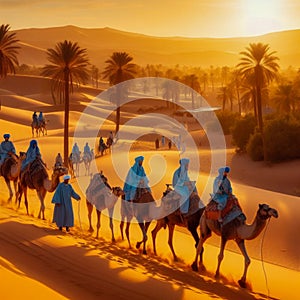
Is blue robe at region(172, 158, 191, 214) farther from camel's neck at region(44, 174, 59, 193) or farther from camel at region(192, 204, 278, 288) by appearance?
camel's neck at region(44, 174, 59, 193)

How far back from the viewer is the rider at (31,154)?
1928 cm

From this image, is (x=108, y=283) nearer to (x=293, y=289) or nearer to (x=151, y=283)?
(x=151, y=283)

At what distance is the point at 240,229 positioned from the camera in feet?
44.3

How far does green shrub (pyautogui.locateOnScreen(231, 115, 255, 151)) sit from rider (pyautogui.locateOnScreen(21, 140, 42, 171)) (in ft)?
95.0

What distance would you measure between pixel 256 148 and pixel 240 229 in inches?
1172

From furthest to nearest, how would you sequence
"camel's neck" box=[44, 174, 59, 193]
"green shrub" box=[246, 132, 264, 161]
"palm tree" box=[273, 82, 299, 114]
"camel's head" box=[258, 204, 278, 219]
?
1. "palm tree" box=[273, 82, 299, 114]
2. "green shrub" box=[246, 132, 264, 161]
3. "camel's neck" box=[44, 174, 59, 193]
4. "camel's head" box=[258, 204, 278, 219]

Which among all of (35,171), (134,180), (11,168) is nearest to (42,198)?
(35,171)

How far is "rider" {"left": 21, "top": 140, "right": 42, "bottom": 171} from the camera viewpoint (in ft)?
63.3

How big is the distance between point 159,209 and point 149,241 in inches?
112

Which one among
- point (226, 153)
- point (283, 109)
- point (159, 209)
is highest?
point (283, 109)

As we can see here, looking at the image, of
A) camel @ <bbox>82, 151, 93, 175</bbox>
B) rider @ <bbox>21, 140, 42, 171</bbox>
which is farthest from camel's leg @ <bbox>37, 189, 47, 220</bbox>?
camel @ <bbox>82, 151, 93, 175</bbox>

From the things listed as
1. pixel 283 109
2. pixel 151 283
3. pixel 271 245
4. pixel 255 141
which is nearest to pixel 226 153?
pixel 255 141

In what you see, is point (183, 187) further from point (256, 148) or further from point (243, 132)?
point (243, 132)

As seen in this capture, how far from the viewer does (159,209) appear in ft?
51.0
